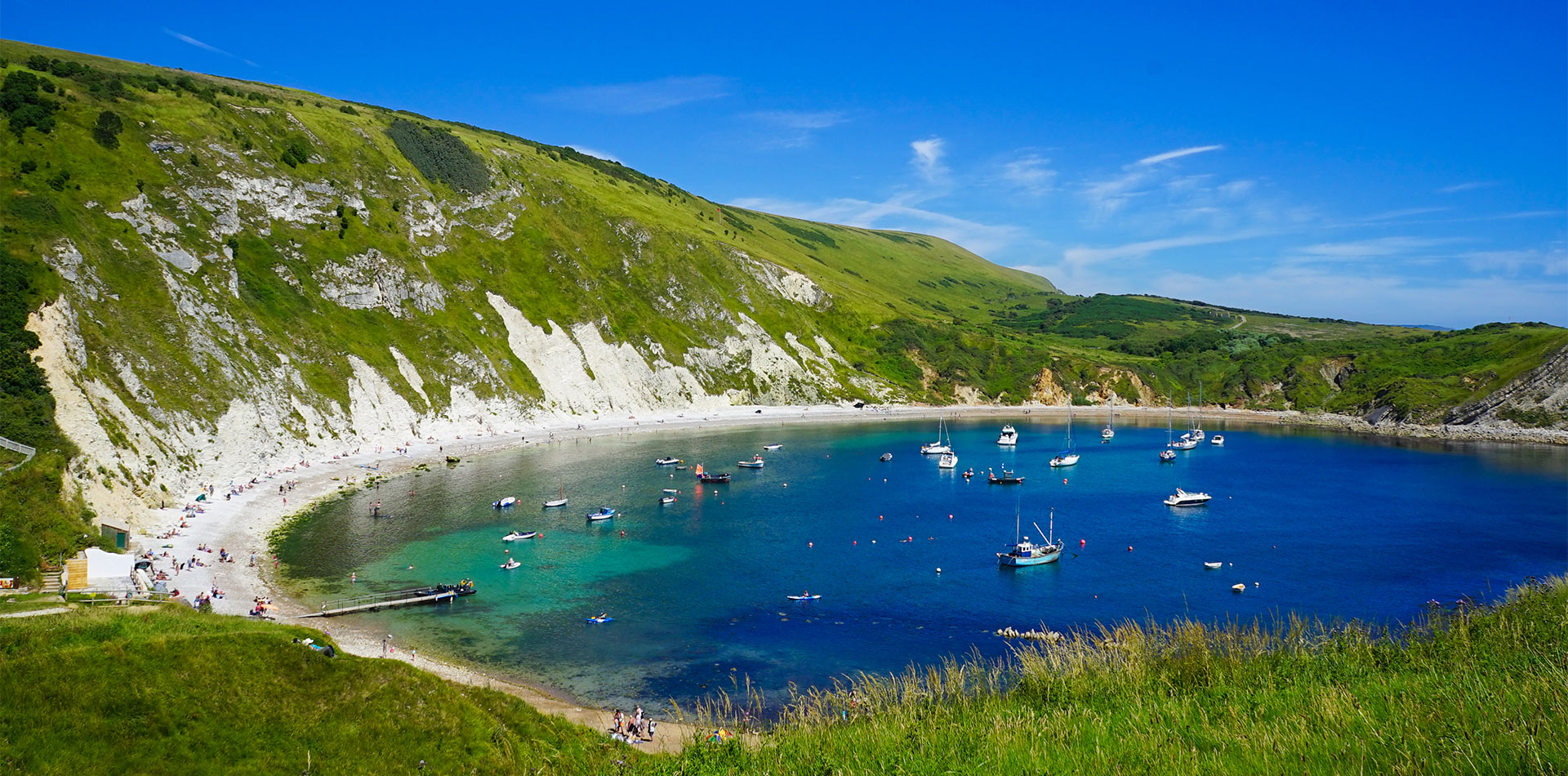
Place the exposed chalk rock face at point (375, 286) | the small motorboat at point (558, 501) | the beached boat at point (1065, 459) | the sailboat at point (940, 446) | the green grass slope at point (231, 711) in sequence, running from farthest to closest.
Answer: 1. the sailboat at point (940, 446)
2. the exposed chalk rock face at point (375, 286)
3. the beached boat at point (1065, 459)
4. the small motorboat at point (558, 501)
5. the green grass slope at point (231, 711)

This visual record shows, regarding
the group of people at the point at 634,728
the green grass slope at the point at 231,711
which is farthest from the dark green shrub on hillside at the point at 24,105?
the group of people at the point at 634,728

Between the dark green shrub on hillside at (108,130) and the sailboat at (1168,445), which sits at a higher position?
the dark green shrub on hillside at (108,130)

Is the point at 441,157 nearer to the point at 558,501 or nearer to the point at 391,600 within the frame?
the point at 558,501

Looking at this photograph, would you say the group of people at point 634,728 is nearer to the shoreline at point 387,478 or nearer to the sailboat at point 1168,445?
the shoreline at point 387,478

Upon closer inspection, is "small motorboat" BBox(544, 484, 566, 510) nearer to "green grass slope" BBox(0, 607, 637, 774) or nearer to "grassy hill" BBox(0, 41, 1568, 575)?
"grassy hill" BBox(0, 41, 1568, 575)

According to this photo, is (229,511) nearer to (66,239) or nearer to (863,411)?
(66,239)

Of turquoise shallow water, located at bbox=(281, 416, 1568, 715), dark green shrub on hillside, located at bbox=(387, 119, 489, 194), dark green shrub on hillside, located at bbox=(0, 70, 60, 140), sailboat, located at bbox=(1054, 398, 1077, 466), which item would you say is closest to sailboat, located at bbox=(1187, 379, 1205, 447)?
turquoise shallow water, located at bbox=(281, 416, 1568, 715)
